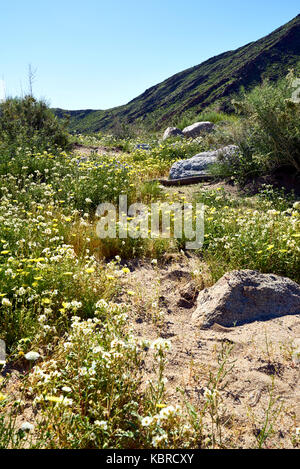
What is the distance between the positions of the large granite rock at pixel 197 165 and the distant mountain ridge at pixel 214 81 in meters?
15.6

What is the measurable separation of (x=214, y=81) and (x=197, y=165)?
44.1 m

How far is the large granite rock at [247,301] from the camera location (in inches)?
122

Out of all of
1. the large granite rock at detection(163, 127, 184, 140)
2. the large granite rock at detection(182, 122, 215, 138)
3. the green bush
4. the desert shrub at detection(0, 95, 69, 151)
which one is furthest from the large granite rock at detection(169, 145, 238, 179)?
the large granite rock at detection(163, 127, 184, 140)

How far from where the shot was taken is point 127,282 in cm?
404

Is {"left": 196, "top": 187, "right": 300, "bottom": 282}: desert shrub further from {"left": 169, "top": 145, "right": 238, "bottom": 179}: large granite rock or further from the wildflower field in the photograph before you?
{"left": 169, "top": 145, "right": 238, "bottom": 179}: large granite rock

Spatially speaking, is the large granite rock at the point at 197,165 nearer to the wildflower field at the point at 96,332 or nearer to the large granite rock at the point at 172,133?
Answer: the wildflower field at the point at 96,332

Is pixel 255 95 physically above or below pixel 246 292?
above

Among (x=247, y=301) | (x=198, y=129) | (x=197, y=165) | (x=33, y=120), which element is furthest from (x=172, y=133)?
(x=247, y=301)

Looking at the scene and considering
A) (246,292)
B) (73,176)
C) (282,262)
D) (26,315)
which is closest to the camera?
(26,315)

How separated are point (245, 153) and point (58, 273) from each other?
6.40m

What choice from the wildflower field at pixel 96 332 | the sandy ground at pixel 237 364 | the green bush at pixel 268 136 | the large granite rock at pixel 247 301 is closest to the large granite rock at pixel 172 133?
the green bush at pixel 268 136

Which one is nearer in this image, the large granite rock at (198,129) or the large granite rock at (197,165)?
the large granite rock at (197,165)

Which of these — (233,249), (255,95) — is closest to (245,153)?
(255,95)

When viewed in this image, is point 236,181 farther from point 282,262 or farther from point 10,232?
point 10,232
